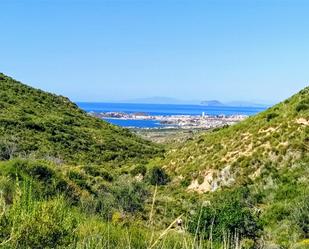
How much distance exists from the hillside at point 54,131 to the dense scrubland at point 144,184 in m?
0.15

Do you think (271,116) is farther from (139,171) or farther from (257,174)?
(139,171)

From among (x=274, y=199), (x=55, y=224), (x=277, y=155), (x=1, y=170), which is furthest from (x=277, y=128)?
(x=55, y=224)

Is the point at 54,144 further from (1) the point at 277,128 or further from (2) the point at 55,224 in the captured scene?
(2) the point at 55,224

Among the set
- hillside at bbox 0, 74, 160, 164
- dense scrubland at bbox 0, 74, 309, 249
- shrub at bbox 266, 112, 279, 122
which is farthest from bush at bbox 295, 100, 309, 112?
hillside at bbox 0, 74, 160, 164

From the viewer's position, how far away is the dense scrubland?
6643 mm

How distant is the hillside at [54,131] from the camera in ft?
131

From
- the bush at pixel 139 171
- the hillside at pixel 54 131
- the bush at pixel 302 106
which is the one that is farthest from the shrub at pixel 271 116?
the hillside at pixel 54 131

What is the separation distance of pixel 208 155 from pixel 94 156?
12.6 metres

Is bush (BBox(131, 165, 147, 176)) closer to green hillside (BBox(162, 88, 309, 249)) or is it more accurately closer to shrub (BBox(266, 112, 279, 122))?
green hillside (BBox(162, 88, 309, 249))

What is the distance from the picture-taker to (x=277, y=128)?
3198 centimetres

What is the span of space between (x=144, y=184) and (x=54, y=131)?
22939mm

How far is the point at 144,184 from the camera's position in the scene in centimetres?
2556

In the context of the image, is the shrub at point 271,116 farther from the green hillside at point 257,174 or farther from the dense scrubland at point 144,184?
the dense scrubland at point 144,184

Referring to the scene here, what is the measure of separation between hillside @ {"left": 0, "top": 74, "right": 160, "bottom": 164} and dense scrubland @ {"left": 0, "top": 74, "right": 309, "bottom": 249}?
0.15 m
